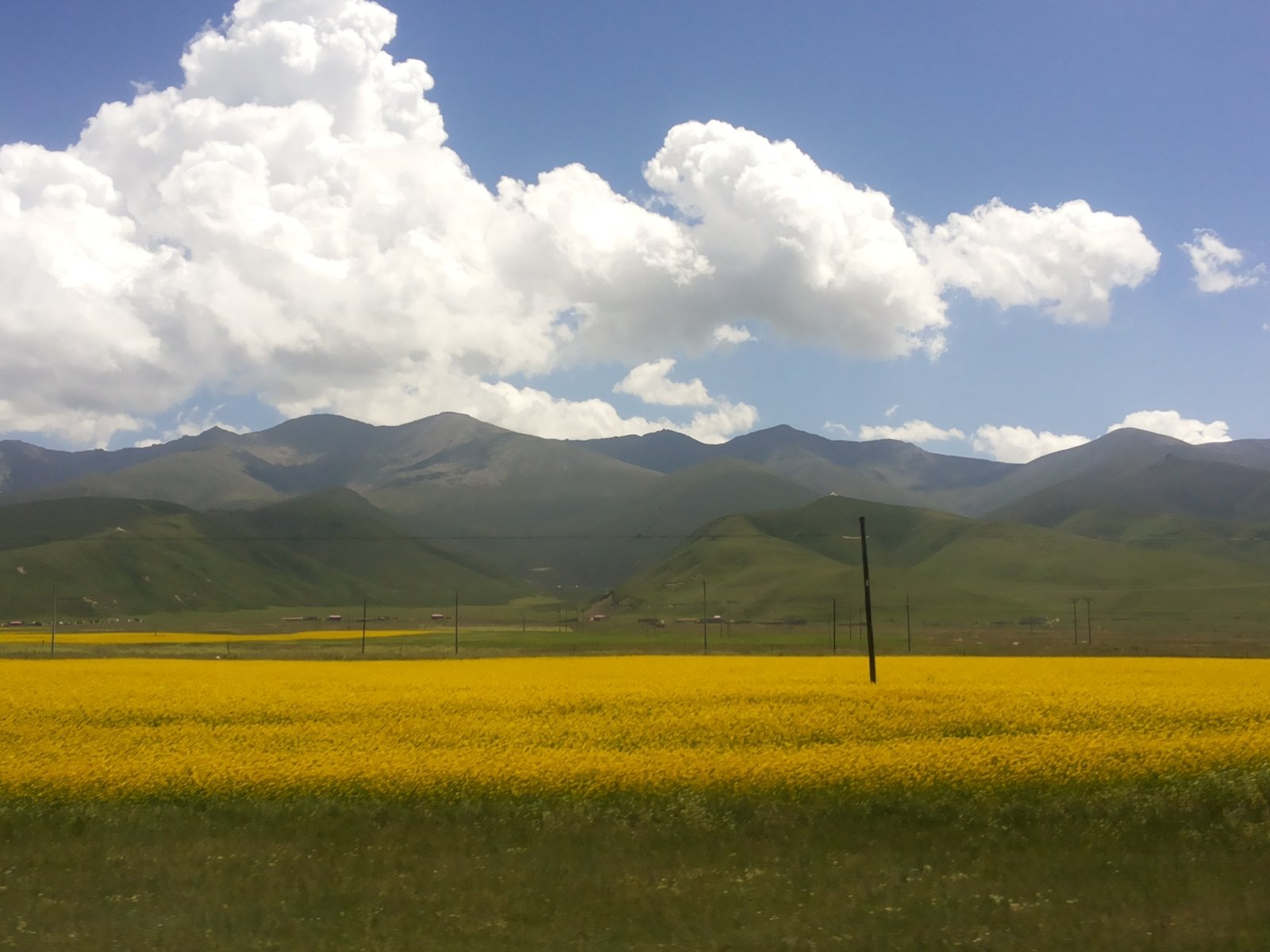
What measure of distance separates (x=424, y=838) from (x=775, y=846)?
6020 mm

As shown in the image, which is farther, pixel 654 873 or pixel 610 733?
pixel 610 733

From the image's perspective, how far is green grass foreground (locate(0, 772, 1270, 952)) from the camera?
13.9 m

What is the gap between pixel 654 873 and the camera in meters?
16.5

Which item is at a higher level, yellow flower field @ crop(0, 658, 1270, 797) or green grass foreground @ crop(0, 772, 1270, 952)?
yellow flower field @ crop(0, 658, 1270, 797)

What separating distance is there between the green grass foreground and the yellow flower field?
0.66 metres

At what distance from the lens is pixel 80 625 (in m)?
144

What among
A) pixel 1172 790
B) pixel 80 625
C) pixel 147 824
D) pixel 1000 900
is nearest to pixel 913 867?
pixel 1000 900

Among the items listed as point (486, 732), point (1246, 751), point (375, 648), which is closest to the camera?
point (1246, 751)

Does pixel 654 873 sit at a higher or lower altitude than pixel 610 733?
lower

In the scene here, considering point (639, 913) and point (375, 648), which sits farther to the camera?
point (375, 648)

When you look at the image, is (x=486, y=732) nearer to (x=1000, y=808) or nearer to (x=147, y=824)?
(x=147, y=824)

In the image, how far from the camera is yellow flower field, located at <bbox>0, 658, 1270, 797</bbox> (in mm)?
20469

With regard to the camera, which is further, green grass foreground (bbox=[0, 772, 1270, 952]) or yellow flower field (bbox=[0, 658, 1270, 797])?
yellow flower field (bbox=[0, 658, 1270, 797])

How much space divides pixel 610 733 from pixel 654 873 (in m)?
8.39
